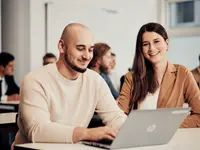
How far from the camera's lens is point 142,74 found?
3221 mm

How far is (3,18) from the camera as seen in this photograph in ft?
24.5

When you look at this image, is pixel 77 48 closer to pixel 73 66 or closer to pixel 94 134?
pixel 73 66

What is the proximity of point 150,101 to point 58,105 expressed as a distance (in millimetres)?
862

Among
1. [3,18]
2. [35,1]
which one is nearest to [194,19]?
[35,1]

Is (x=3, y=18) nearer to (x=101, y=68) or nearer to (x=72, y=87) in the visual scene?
(x=101, y=68)

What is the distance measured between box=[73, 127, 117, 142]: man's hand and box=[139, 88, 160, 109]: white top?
0.96 metres

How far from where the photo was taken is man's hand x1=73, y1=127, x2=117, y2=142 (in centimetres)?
226

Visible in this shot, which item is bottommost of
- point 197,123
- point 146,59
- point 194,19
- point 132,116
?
point 197,123

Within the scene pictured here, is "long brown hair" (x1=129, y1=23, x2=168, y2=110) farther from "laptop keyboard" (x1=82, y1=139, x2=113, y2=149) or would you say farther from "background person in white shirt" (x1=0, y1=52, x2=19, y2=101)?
"background person in white shirt" (x1=0, y1=52, x2=19, y2=101)

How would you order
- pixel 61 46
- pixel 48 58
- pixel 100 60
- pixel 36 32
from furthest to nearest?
pixel 36 32
pixel 48 58
pixel 100 60
pixel 61 46

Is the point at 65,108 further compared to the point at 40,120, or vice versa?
the point at 65,108

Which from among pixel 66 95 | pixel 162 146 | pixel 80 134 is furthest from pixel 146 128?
pixel 66 95

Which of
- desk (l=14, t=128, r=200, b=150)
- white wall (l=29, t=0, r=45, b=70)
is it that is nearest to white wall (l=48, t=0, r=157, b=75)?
white wall (l=29, t=0, r=45, b=70)

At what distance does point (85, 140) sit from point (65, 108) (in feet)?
1.06
